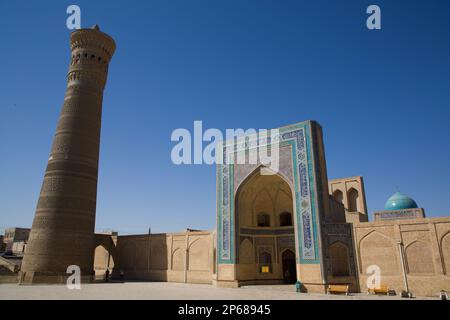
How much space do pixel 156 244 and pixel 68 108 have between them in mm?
10570

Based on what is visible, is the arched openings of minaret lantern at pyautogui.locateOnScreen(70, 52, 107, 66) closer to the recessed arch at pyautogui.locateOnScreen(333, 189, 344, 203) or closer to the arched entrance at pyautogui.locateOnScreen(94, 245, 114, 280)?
the arched entrance at pyautogui.locateOnScreen(94, 245, 114, 280)

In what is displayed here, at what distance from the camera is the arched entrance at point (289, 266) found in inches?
741

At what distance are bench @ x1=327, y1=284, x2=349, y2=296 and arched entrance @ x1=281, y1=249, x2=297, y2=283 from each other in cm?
516

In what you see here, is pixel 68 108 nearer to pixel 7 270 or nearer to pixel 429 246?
pixel 7 270

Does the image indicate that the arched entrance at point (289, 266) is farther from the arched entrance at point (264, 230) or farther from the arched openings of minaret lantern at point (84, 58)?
the arched openings of minaret lantern at point (84, 58)

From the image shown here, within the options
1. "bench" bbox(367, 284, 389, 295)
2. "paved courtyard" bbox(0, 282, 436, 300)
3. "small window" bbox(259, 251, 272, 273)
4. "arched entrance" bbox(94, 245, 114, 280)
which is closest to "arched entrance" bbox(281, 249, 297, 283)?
Answer: "small window" bbox(259, 251, 272, 273)

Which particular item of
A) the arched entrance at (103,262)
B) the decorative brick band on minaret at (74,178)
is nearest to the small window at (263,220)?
the decorative brick band on minaret at (74,178)

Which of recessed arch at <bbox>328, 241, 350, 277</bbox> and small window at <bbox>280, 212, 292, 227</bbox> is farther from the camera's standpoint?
small window at <bbox>280, 212, 292, 227</bbox>

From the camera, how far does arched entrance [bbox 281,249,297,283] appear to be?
1881cm

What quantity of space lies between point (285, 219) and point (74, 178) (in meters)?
12.9

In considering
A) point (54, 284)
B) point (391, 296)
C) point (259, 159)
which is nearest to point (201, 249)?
point (259, 159)

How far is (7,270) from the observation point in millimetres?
22500

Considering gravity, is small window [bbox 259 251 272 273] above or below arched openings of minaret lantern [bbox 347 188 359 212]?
below

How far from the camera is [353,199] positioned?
78.6 ft
